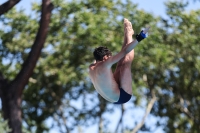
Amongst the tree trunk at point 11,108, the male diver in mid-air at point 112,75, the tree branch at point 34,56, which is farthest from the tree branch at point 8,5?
the male diver in mid-air at point 112,75

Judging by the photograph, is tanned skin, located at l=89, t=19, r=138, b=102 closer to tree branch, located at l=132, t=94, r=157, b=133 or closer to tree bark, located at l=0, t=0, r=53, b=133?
tree bark, located at l=0, t=0, r=53, b=133

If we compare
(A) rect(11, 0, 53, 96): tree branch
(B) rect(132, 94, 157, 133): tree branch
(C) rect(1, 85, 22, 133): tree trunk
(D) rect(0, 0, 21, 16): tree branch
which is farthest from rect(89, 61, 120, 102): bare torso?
(B) rect(132, 94, 157, 133): tree branch

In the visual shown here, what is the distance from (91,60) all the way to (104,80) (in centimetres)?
1510

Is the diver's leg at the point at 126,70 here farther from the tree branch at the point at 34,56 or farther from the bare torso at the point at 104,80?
the tree branch at the point at 34,56

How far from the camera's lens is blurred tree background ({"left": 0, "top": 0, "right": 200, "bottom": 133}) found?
66.6 ft

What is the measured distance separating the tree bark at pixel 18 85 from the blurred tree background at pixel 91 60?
217 centimetres

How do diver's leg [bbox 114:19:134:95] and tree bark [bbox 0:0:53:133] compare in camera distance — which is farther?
tree bark [bbox 0:0:53:133]

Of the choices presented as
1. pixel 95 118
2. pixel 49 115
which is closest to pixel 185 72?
pixel 95 118

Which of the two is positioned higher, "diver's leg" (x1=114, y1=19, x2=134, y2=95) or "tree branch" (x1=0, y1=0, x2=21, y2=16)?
"diver's leg" (x1=114, y1=19, x2=134, y2=95)

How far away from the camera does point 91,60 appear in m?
21.5

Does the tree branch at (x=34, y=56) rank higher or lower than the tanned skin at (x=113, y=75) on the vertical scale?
lower

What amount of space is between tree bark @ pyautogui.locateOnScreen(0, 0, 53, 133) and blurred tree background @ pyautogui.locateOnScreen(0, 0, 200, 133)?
7.10 ft

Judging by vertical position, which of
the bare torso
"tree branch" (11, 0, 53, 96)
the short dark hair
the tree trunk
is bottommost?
the tree trunk

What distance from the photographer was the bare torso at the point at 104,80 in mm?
6336
